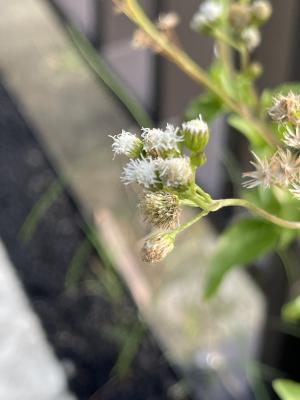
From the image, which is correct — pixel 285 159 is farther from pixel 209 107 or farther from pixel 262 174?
pixel 209 107

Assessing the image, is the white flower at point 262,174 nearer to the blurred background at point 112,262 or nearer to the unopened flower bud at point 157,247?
the unopened flower bud at point 157,247

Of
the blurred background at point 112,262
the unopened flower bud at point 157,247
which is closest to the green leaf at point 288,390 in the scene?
the unopened flower bud at point 157,247

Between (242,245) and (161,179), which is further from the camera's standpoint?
(242,245)

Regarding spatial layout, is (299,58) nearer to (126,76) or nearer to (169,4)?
(169,4)

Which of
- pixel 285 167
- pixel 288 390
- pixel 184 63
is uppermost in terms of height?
pixel 184 63

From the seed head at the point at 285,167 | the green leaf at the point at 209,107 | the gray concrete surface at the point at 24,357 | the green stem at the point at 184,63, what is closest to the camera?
the seed head at the point at 285,167

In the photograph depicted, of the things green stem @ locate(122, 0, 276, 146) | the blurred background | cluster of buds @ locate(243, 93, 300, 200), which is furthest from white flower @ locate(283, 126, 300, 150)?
the blurred background

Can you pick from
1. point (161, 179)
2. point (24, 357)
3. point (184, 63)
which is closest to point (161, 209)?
point (161, 179)
